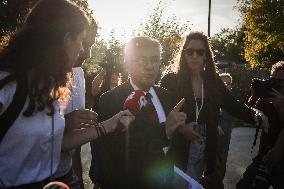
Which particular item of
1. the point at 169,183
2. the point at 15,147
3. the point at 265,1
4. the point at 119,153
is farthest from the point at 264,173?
the point at 265,1

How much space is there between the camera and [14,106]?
1.98 m

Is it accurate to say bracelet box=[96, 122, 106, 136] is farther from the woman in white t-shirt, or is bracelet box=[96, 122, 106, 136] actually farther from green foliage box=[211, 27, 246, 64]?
green foliage box=[211, 27, 246, 64]

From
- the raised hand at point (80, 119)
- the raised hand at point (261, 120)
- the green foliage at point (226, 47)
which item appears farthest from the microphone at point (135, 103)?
the green foliage at point (226, 47)

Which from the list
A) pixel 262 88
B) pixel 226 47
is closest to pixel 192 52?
pixel 262 88

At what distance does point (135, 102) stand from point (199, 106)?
1617 millimetres

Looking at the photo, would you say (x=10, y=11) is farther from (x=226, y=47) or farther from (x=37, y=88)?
(x=226, y=47)

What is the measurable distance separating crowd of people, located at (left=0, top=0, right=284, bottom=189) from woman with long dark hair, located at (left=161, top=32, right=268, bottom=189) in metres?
0.01

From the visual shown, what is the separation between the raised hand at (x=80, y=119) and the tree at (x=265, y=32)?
1046 inches

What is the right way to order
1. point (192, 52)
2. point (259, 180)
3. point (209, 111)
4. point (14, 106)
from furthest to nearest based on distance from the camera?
point (192, 52)
point (259, 180)
point (209, 111)
point (14, 106)

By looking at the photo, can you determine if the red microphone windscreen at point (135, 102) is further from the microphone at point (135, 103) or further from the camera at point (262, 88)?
the camera at point (262, 88)

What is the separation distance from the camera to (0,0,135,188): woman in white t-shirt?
2.04m

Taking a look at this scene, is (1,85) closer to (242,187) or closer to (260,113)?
(260,113)

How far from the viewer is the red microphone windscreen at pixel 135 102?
8.87ft

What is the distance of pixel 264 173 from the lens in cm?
427
